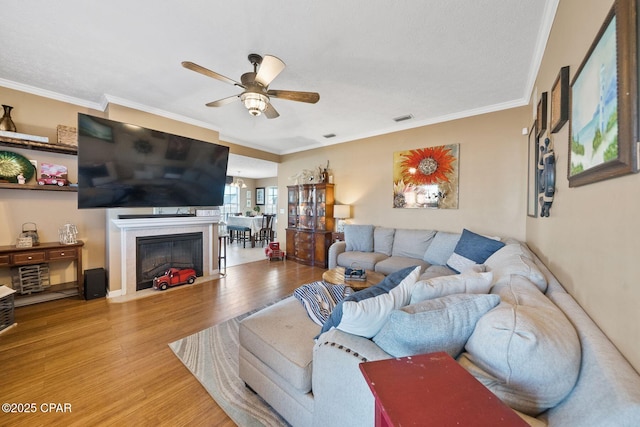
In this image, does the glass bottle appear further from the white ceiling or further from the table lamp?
the table lamp

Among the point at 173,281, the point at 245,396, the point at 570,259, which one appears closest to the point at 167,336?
the point at 245,396

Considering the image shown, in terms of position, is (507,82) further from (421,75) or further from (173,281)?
(173,281)

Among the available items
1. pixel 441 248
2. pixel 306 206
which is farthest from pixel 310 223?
pixel 441 248

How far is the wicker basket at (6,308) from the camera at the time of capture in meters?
2.34

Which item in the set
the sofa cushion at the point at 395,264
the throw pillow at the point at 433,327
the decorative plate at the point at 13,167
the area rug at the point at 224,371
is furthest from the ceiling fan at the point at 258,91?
the decorative plate at the point at 13,167

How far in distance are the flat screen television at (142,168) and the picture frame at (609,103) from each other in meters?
3.97

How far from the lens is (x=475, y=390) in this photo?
59cm

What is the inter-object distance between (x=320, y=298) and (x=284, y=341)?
514 millimetres

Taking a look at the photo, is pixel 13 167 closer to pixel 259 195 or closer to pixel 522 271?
pixel 522 271

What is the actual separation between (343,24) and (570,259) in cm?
214

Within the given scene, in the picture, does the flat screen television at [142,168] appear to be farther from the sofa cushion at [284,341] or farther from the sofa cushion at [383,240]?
the sofa cushion at [383,240]

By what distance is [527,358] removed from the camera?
721 millimetres

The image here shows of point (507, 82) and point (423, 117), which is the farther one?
point (423, 117)

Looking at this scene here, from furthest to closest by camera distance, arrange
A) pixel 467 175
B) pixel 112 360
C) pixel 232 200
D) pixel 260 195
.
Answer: pixel 260 195
pixel 232 200
pixel 467 175
pixel 112 360
